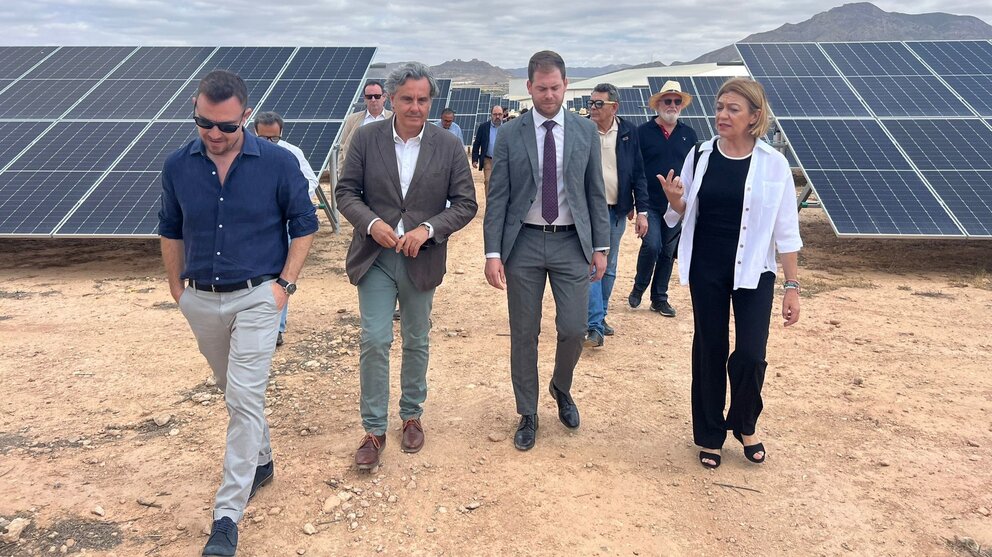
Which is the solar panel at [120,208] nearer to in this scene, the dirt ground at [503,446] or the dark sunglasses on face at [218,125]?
the dirt ground at [503,446]

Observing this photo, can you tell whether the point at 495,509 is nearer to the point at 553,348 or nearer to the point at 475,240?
the point at 553,348

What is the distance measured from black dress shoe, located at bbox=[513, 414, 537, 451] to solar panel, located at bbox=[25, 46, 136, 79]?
1021 cm

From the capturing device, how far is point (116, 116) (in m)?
9.74

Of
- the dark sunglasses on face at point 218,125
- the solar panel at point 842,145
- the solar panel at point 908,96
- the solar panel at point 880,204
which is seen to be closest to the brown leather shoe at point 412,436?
the dark sunglasses on face at point 218,125

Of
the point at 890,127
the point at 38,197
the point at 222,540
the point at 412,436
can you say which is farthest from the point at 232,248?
the point at 890,127

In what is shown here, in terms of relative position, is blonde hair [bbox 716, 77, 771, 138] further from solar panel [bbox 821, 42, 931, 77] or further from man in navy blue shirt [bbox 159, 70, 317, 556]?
solar panel [bbox 821, 42, 931, 77]

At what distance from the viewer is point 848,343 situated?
5582mm

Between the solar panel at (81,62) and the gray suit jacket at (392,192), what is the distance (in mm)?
9591

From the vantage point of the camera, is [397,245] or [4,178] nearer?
[397,245]

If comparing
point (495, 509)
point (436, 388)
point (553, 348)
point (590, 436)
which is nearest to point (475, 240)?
point (553, 348)

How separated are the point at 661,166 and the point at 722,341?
257cm

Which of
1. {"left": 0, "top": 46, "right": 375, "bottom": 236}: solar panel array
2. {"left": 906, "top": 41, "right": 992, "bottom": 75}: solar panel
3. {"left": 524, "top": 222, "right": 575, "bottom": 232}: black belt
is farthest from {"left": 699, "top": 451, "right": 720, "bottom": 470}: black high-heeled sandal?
{"left": 906, "top": 41, "right": 992, "bottom": 75}: solar panel

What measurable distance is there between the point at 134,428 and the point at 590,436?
2.65 m

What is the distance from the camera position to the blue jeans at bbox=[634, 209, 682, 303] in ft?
20.1
